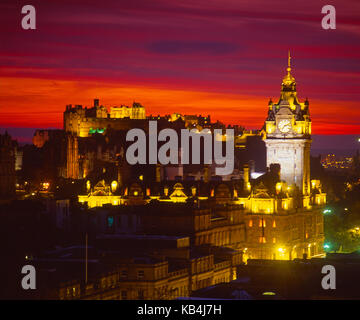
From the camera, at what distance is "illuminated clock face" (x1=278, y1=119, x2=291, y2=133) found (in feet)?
489

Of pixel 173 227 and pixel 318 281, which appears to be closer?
pixel 318 281

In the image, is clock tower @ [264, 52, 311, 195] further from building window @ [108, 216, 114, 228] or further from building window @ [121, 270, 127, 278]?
building window @ [121, 270, 127, 278]

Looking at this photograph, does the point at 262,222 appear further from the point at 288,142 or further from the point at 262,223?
the point at 288,142

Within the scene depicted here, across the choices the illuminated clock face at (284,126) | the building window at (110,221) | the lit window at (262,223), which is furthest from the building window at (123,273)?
the illuminated clock face at (284,126)

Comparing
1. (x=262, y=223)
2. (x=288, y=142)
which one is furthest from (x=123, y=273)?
(x=288, y=142)

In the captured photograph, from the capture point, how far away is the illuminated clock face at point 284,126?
14912 centimetres

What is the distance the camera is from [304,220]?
477 feet

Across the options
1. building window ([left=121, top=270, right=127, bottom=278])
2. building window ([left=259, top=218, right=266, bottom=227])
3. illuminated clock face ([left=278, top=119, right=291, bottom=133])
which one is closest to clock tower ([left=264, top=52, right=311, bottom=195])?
illuminated clock face ([left=278, top=119, right=291, bottom=133])
